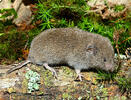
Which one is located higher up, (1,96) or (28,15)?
(28,15)

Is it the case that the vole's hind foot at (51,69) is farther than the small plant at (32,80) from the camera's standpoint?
Yes

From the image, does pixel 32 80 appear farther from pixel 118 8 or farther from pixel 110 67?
pixel 118 8

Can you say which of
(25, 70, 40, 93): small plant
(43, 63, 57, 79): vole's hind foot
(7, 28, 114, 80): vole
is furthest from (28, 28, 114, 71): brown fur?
(25, 70, 40, 93): small plant

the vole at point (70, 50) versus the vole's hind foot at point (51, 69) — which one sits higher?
the vole at point (70, 50)

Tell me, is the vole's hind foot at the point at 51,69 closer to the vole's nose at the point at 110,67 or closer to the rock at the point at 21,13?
the vole's nose at the point at 110,67

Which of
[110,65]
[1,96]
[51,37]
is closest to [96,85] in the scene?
[110,65]

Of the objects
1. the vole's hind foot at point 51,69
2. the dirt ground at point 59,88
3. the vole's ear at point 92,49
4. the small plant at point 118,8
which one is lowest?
the dirt ground at point 59,88

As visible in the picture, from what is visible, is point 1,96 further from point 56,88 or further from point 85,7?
point 85,7

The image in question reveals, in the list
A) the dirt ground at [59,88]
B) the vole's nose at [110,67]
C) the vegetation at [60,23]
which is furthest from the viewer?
the vegetation at [60,23]

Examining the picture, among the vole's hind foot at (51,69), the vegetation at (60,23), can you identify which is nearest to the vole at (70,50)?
the vole's hind foot at (51,69)
